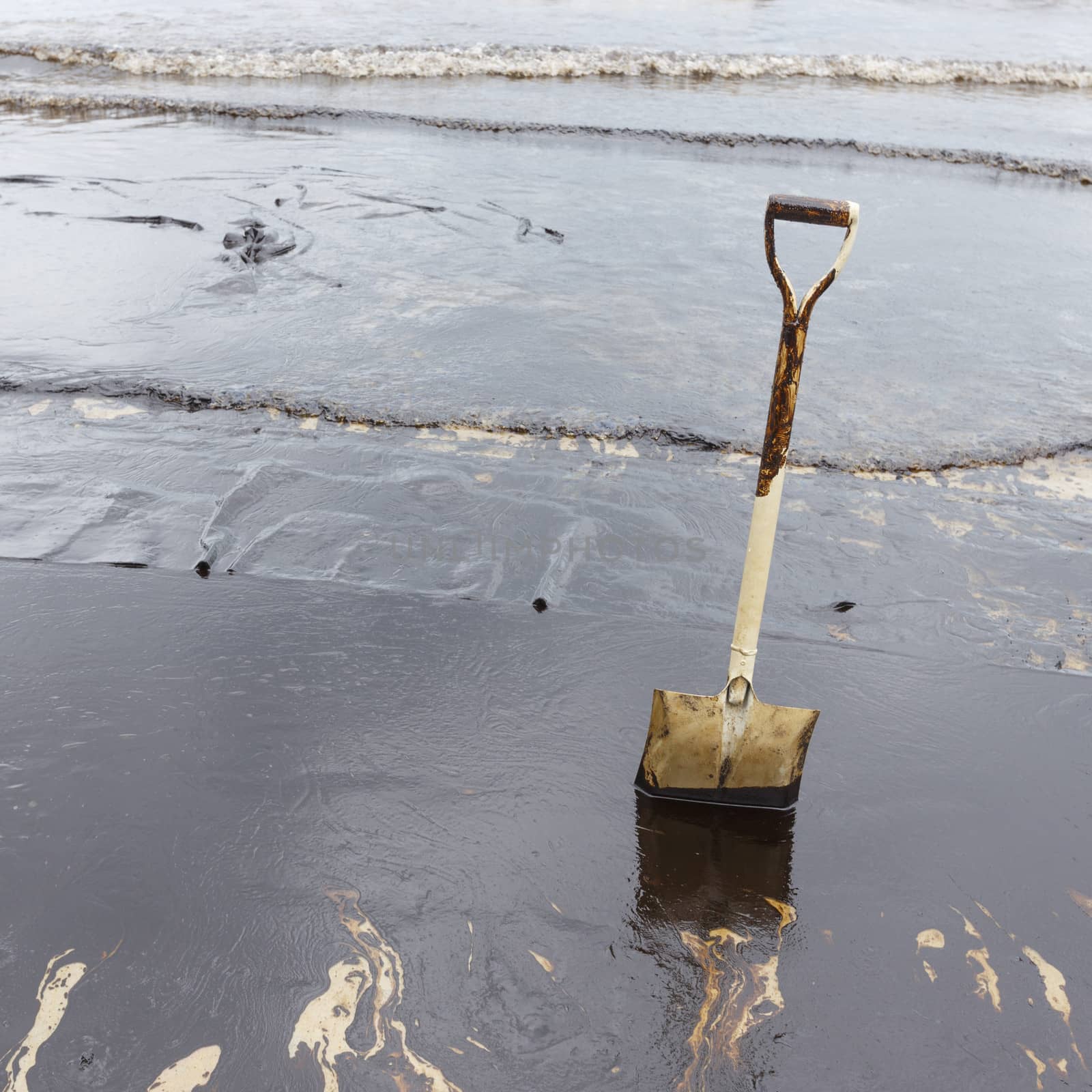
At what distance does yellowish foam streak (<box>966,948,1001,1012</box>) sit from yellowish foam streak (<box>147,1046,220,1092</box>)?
1.57 meters

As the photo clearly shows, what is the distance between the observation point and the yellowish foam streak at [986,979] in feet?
6.51

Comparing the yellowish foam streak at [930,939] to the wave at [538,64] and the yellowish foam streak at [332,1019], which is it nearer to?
the yellowish foam streak at [332,1019]

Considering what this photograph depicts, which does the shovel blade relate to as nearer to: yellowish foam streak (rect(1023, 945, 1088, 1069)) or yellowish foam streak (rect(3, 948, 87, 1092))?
yellowish foam streak (rect(1023, 945, 1088, 1069))

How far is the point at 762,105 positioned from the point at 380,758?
1120 cm

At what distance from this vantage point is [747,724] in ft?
7.55

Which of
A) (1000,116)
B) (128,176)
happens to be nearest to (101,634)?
(128,176)

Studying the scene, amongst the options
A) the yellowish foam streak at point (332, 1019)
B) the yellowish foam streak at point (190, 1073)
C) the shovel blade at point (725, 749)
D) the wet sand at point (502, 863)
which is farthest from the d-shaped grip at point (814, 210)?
the yellowish foam streak at point (190, 1073)

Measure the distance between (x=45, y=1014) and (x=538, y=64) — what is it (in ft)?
44.7

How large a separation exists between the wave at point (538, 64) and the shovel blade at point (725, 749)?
12.5m

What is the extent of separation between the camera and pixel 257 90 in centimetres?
1165

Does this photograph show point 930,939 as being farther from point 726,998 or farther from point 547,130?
point 547,130

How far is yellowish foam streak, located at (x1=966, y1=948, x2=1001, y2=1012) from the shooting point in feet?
6.51

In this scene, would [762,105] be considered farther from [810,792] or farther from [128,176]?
[810,792]

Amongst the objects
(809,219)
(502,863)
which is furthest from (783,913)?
(809,219)
